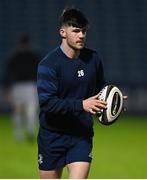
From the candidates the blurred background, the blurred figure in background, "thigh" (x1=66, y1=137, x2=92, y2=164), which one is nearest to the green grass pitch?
the blurred figure in background

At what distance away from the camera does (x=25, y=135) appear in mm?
16406

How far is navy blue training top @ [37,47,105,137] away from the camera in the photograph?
6332 mm

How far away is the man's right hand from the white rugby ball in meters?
0.32

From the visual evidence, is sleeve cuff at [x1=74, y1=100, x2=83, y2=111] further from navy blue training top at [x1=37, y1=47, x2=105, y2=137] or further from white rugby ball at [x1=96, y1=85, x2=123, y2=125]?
white rugby ball at [x1=96, y1=85, x2=123, y2=125]

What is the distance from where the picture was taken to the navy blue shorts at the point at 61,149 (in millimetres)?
6488

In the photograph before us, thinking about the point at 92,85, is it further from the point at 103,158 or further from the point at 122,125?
the point at 122,125

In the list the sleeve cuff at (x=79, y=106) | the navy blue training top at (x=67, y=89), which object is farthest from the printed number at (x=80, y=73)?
the sleeve cuff at (x=79, y=106)

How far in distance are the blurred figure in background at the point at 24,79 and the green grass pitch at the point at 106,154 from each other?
0.44 metres

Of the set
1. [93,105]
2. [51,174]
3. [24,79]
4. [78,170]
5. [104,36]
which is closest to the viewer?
[93,105]

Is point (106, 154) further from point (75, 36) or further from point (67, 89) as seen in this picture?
point (75, 36)

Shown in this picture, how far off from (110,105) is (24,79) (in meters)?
8.36

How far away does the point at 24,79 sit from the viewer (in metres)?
14.8

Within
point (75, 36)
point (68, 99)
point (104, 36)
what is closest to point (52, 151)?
point (68, 99)

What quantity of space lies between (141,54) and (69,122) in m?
17.1
